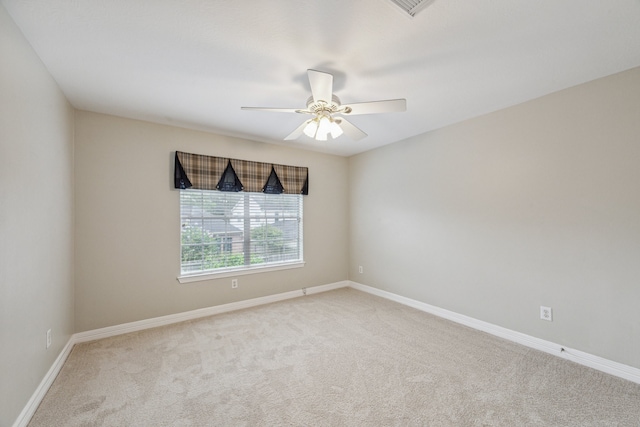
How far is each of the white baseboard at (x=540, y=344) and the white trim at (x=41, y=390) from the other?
3.74 m

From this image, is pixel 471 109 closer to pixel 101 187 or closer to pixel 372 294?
pixel 372 294

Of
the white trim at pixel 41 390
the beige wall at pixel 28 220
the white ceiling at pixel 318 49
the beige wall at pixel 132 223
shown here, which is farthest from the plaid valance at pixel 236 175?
the white trim at pixel 41 390

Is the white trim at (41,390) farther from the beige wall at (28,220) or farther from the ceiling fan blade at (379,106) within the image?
the ceiling fan blade at (379,106)

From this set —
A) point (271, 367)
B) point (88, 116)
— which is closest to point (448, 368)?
point (271, 367)

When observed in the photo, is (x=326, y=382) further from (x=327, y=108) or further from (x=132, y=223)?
(x=132, y=223)

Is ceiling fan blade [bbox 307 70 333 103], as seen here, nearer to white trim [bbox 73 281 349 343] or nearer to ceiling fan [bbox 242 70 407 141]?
ceiling fan [bbox 242 70 407 141]

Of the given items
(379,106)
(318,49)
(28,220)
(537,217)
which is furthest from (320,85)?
(537,217)

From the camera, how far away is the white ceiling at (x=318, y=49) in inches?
58.6

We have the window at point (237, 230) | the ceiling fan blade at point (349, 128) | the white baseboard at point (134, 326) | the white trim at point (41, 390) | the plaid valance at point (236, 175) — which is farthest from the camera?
the window at point (237, 230)

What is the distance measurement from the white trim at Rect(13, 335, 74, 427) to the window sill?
117cm

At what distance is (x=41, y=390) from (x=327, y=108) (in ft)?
9.68

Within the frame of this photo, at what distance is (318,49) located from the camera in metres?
1.81

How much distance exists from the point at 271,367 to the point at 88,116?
10.3ft

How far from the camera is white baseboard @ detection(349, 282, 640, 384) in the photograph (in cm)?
210
